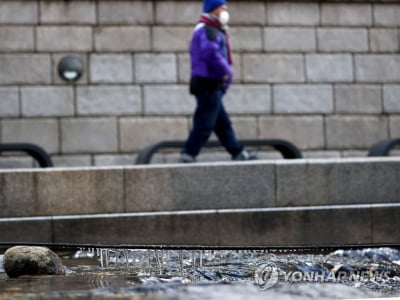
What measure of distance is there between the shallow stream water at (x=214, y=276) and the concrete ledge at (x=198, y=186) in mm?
681

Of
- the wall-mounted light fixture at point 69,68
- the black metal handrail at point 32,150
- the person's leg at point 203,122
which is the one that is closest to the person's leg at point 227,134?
the person's leg at point 203,122

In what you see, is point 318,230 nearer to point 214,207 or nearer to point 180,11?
point 214,207

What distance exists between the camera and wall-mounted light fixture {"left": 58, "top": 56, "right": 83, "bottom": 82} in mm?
13328

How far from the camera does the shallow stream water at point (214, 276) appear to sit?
5.40 m

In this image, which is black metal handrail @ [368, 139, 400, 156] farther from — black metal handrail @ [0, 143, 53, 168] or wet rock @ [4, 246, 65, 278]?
wet rock @ [4, 246, 65, 278]

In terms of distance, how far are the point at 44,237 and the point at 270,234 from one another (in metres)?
2.19

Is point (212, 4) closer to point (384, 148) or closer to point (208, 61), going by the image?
point (208, 61)

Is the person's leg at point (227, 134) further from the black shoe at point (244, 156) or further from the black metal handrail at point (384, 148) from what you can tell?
the black metal handrail at point (384, 148)

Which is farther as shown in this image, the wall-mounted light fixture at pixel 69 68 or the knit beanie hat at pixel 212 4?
the wall-mounted light fixture at pixel 69 68

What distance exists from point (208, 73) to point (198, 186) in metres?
1.69

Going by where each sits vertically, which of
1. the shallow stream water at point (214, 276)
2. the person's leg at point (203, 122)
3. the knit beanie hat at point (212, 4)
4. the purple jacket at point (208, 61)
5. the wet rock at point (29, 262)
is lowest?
the shallow stream water at point (214, 276)

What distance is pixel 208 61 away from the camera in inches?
418

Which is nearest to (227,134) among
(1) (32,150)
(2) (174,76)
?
(1) (32,150)

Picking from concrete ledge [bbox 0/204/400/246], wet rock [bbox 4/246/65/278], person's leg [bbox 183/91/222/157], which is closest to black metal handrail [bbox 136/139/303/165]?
person's leg [bbox 183/91/222/157]
